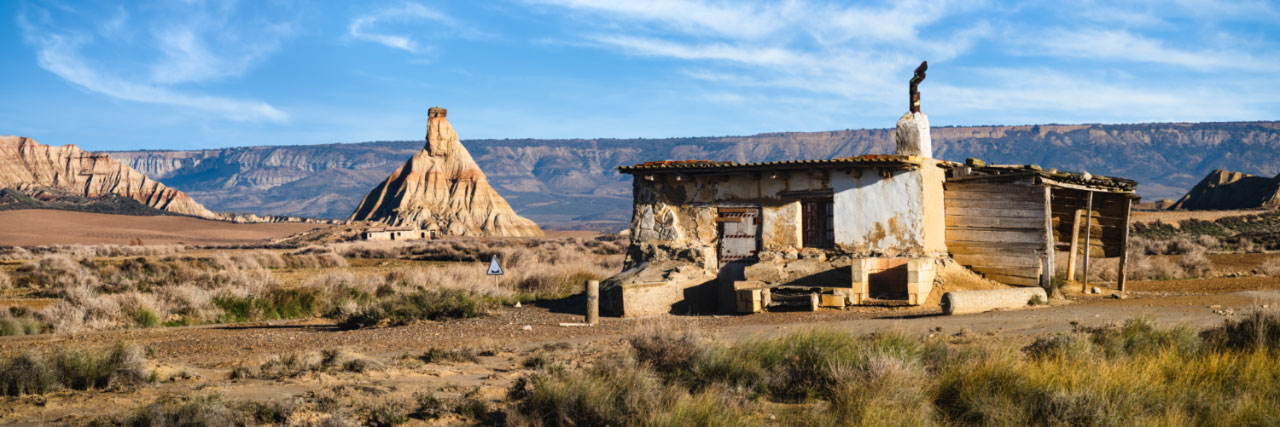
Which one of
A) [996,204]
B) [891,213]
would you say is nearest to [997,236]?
[996,204]

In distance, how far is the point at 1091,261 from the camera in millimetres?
22938

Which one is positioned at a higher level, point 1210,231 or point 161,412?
point 161,412

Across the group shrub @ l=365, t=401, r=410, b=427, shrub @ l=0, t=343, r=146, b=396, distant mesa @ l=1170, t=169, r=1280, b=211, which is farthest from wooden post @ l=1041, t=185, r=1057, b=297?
distant mesa @ l=1170, t=169, r=1280, b=211

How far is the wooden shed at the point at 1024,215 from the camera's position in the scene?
54.6 ft

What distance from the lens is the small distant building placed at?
211ft

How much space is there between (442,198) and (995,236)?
67735mm

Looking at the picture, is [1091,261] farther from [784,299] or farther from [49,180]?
[49,180]

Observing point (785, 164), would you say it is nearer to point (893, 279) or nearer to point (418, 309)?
point (893, 279)

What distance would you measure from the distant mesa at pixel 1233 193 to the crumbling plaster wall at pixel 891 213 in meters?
42.9

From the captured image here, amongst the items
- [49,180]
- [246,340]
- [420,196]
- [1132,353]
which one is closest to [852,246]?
[1132,353]

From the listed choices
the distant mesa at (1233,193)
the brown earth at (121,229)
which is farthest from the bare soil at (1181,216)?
the brown earth at (121,229)

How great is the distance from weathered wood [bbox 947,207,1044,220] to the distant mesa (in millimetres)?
42189

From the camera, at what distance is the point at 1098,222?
65.6 ft

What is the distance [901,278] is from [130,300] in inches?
528
